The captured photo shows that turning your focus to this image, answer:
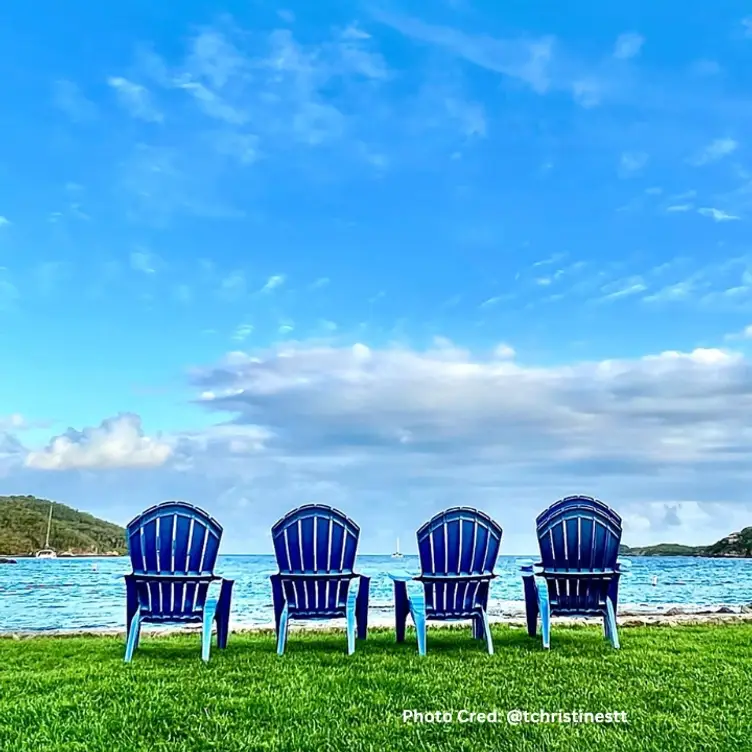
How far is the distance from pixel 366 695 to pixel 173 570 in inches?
83.9

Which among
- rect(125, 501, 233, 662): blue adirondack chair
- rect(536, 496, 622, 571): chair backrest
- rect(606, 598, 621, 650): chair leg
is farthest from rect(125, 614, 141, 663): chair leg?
rect(606, 598, 621, 650): chair leg

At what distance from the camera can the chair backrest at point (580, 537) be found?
6.16 m

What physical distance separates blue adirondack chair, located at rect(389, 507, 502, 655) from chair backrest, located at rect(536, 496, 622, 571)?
1.50 ft

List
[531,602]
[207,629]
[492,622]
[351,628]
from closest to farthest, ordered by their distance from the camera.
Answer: [207,629] < [351,628] < [531,602] < [492,622]

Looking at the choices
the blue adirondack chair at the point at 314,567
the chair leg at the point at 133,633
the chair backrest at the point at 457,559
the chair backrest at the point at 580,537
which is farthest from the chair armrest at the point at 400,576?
the chair leg at the point at 133,633

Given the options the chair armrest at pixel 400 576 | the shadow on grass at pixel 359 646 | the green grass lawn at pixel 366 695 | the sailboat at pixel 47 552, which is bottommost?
the green grass lawn at pixel 366 695

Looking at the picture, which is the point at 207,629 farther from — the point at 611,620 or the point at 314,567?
the point at 611,620

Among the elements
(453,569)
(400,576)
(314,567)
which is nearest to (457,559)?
(453,569)

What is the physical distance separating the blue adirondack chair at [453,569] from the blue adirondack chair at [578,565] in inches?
17.2

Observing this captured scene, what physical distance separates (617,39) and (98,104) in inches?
346

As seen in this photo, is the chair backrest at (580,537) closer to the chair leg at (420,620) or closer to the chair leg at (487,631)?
the chair leg at (487,631)

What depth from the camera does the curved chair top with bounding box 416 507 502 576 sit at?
19.5 ft

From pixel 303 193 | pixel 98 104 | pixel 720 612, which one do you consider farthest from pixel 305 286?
pixel 720 612

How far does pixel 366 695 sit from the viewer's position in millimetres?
4117
